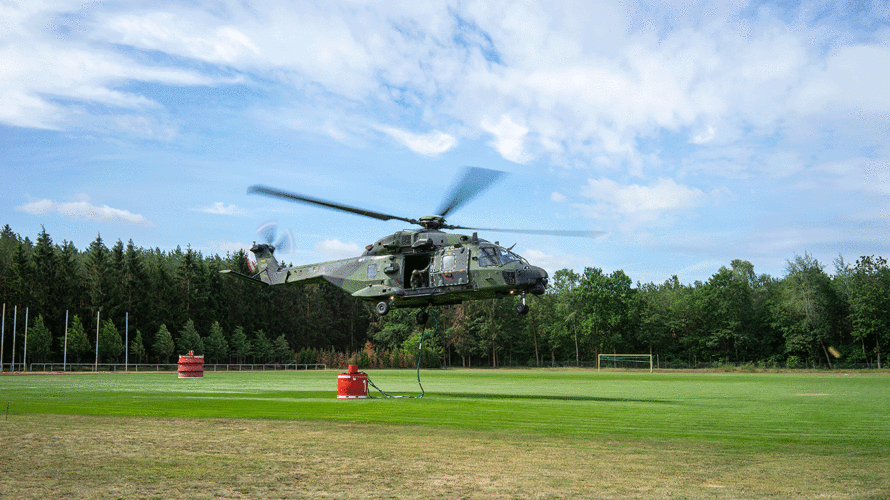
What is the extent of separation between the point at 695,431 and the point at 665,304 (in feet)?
Result: 397

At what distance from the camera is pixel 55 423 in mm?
→ 13031

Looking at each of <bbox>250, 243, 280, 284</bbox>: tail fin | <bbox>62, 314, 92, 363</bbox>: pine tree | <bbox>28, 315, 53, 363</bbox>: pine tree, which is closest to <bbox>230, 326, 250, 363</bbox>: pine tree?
<bbox>62, 314, 92, 363</bbox>: pine tree

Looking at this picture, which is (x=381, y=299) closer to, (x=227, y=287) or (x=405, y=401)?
(x=405, y=401)

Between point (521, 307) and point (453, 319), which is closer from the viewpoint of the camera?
point (521, 307)

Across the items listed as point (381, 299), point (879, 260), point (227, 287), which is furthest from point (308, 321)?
point (381, 299)

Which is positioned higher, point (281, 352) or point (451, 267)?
point (451, 267)

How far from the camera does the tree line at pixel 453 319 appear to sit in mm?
89375

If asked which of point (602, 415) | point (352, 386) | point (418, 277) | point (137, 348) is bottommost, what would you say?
point (137, 348)

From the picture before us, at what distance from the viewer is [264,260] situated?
35969 millimetres

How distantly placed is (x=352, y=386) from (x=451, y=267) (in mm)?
6499

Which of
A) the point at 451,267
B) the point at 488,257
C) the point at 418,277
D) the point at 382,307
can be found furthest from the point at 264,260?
the point at 488,257

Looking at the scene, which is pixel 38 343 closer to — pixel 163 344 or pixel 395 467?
pixel 163 344

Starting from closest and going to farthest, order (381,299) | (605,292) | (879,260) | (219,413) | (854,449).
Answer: (854,449), (219,413), (381,299), (879,260), (605,292)

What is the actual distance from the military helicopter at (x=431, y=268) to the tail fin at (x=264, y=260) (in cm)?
533
